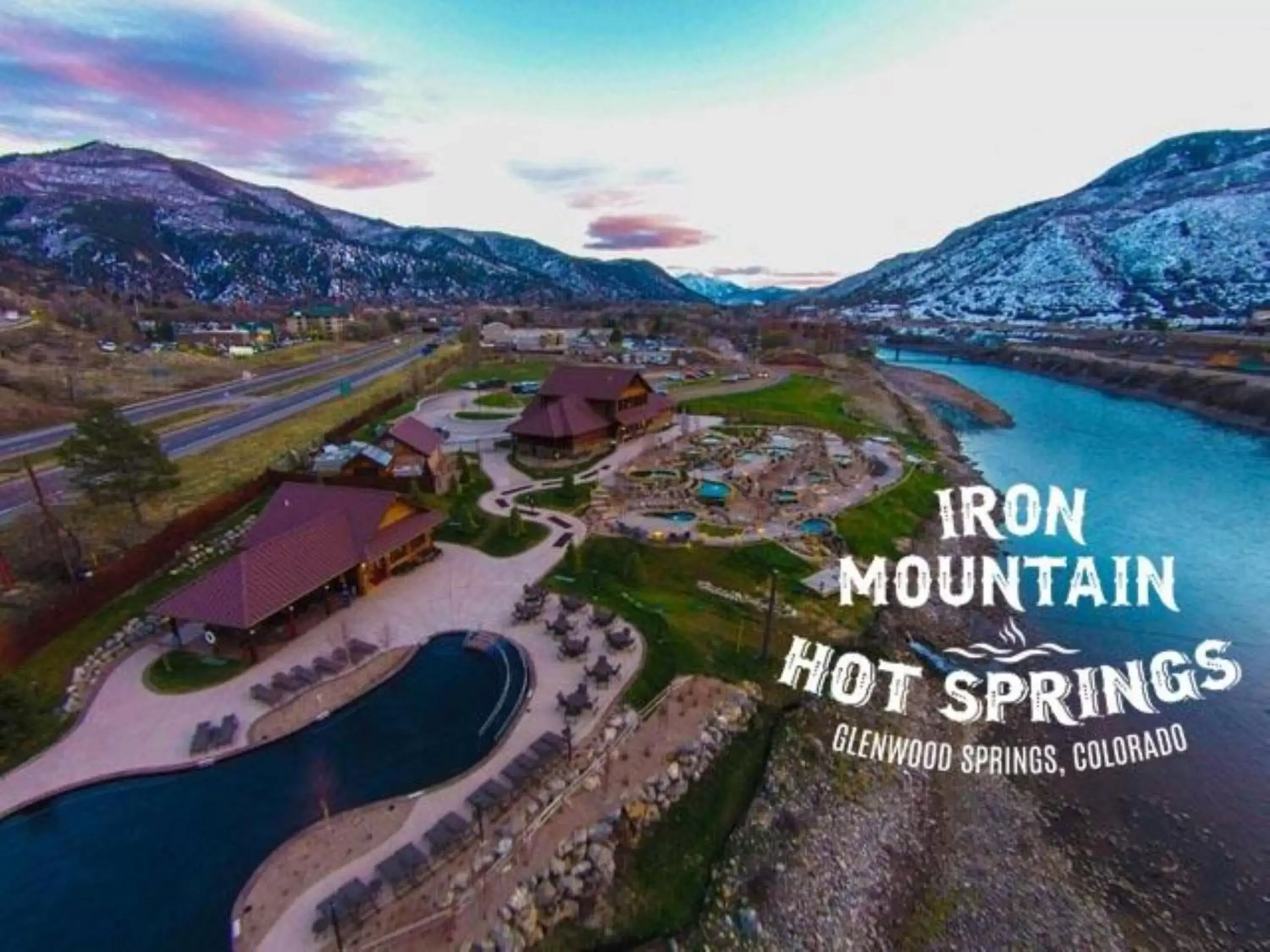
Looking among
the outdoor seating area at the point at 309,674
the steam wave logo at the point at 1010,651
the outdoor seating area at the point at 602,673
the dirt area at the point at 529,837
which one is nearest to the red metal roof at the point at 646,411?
Result: the steam wave logo at the point at 1010,651

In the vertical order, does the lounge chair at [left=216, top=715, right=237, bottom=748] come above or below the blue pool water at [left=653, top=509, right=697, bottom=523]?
below

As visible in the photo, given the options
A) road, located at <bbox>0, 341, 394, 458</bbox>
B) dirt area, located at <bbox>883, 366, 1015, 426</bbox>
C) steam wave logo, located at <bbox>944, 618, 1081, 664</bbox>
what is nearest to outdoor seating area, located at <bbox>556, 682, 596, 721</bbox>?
steam wave logo, located at <bbox>944, 618, 1081, 664</bbox>

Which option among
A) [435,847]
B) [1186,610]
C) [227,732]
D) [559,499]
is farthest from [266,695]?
[1186,610]

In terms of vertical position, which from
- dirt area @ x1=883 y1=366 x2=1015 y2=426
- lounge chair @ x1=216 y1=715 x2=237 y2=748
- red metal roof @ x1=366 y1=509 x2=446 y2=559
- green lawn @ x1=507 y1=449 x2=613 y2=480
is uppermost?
red metal roof @ x1=366 y1=509 x2=446 y2=559

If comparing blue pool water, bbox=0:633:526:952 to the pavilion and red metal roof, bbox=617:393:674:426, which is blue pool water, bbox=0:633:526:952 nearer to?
the pavilion

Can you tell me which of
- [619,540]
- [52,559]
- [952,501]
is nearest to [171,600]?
[52,559]

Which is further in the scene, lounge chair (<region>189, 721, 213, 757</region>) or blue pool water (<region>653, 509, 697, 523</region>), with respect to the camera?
blue pool water (<region>653, 509, 697, 523</region>)
